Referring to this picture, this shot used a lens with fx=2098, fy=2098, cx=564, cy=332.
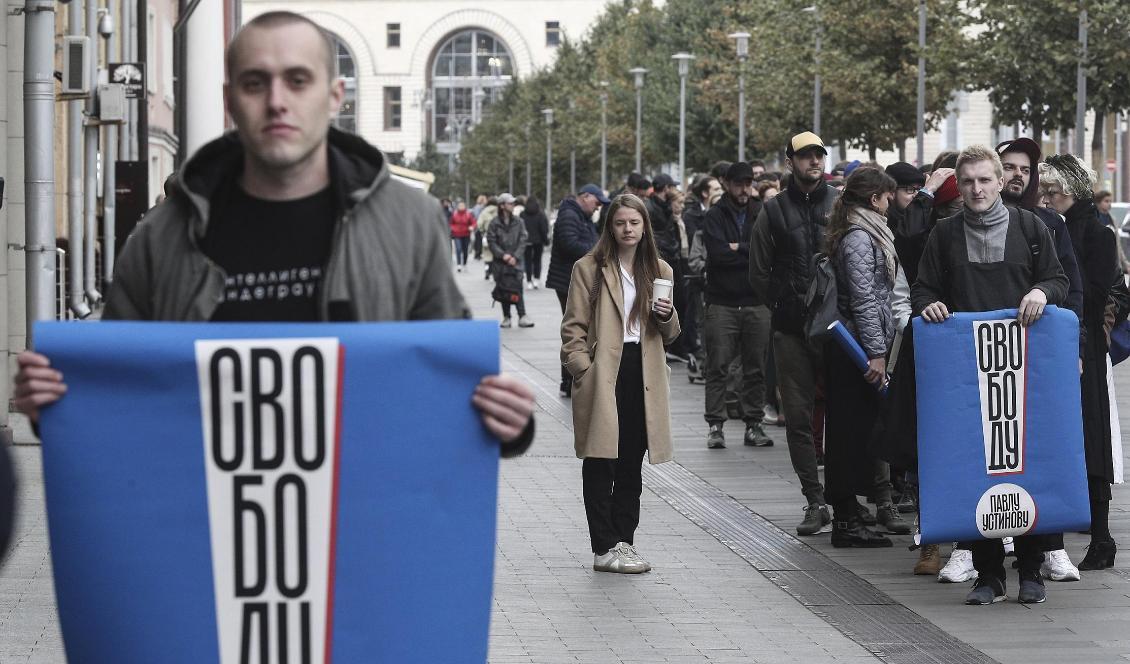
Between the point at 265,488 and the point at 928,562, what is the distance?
5844 mm

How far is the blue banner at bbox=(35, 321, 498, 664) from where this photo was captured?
364cm

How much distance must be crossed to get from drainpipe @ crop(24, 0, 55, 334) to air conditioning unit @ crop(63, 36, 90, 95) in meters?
3.85

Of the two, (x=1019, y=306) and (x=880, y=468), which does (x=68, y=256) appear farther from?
(x=1019, y=306)

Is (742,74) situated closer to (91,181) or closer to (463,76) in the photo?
(91,181)

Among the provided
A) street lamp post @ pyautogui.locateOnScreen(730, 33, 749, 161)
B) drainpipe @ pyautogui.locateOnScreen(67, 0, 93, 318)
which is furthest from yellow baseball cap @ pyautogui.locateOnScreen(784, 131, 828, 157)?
street lamp post @ pyautogui.locateOnScreen(730, 33, 749, 161)

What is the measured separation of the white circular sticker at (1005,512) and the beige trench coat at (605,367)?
155 cm

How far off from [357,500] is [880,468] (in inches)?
265

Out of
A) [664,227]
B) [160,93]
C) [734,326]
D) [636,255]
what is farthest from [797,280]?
[160,93]

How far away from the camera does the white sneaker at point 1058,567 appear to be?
29.2 feet

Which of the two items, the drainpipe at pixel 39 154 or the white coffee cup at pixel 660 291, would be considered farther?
the drainpipe at pixel 39 154

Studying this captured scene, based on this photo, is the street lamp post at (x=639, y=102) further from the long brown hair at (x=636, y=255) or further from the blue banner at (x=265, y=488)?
the blue banner at (x=265, y=488)

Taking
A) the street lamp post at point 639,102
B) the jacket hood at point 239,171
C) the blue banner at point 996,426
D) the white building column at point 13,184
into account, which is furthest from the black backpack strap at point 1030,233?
the street lamp post at point 639,102

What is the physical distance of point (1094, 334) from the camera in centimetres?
905

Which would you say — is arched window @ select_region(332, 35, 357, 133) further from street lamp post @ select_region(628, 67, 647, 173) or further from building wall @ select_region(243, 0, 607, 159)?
street lamp post @ select_region(628, 67, 647, 173)
